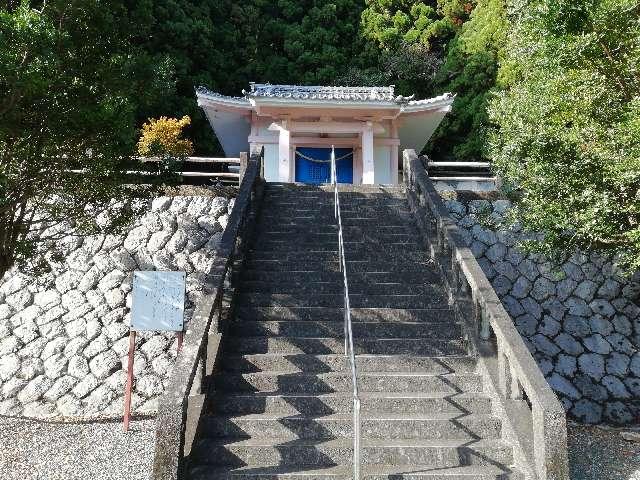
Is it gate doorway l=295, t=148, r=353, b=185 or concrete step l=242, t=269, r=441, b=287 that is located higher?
gate doorway l=295, t=148, r=353, b=185

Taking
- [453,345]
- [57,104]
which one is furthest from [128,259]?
[453,345]

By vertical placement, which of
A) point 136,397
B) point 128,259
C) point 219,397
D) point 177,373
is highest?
point 128,259

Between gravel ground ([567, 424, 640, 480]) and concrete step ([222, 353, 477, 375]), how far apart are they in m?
1.60

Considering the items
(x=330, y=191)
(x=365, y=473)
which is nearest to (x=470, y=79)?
(x=330, y=191)

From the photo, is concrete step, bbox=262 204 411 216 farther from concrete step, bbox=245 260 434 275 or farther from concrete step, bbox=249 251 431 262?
concrete step, bbox=245 260 434 275

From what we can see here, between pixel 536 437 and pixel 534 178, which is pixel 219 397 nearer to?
pixel 536 437

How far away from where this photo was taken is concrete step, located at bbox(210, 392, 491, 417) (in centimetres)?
448

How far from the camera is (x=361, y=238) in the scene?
7484 mm

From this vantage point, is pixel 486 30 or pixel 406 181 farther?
pixel 486 30

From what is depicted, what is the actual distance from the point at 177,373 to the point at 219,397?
752 mm

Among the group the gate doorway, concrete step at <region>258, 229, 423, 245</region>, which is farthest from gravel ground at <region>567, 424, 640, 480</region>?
the gate doorway

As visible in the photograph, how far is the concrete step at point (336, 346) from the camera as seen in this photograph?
5.18 metres

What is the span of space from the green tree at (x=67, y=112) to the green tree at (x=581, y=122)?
4.15m

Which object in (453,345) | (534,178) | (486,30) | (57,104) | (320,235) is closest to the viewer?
(57,104)
